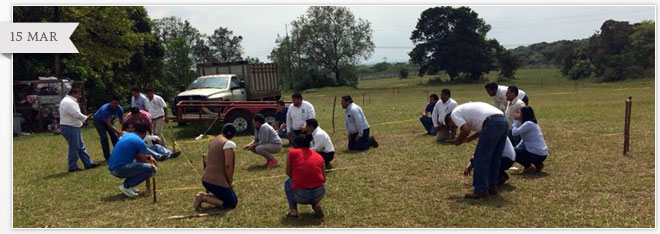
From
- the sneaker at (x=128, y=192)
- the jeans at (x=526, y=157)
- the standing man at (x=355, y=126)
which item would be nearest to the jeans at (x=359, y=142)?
the standing man at (x=355, y=126)

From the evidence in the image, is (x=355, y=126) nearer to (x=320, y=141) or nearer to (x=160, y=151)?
(x=320, y=141)

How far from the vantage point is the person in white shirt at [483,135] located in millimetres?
6680

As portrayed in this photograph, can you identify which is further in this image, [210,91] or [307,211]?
[210,91]

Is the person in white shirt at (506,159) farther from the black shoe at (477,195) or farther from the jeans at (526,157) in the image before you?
the black shoe at (477,195)

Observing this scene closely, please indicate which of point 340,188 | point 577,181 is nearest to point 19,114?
point 340,188

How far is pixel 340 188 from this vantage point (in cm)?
770

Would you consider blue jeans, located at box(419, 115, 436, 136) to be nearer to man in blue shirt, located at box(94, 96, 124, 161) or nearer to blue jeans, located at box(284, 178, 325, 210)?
man in blue shirt, located at box(94, 96, 124, 161)

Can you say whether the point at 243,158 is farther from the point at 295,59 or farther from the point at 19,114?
the point at 295,59

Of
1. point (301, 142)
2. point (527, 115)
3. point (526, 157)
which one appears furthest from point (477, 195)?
point (301, 142)

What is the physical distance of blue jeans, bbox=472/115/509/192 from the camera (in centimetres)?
666

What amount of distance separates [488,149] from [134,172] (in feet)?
15.9

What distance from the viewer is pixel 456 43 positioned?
62.7 metres

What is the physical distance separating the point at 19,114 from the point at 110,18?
20.2 feet

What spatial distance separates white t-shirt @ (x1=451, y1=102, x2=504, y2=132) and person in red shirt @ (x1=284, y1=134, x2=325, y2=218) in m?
1.93
